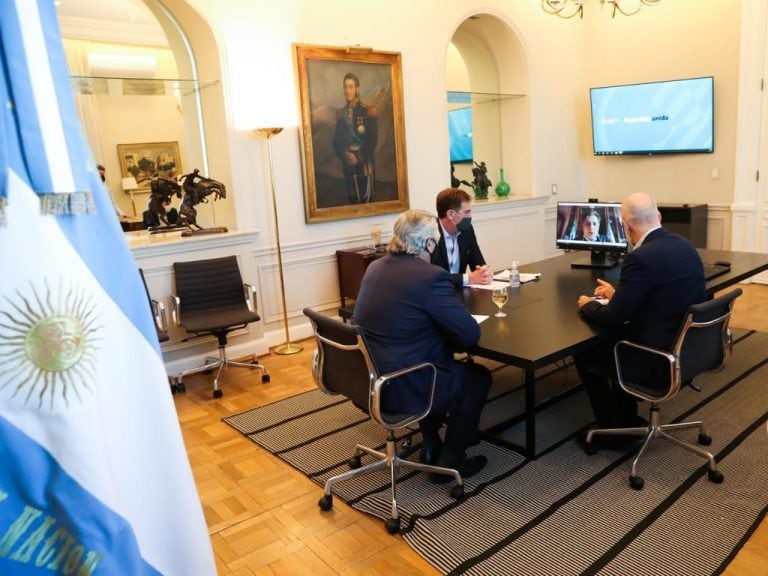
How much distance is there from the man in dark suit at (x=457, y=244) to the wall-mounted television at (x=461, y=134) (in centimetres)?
384

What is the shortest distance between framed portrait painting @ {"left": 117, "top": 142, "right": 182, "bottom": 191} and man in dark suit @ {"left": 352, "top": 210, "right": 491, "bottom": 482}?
4949mm

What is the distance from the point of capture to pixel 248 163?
194 inches

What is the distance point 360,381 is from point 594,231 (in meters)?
2.32

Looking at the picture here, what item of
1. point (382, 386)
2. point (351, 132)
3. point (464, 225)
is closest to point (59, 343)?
point (382, 386)

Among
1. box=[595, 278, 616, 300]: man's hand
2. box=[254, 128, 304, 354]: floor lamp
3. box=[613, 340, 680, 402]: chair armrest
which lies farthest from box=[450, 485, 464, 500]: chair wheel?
box=[254, 128, 304, 354]: floor lamp

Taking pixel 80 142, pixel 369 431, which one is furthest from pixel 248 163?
pixel 80 142

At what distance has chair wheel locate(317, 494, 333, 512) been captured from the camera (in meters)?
2.71

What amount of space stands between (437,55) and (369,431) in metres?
3.95

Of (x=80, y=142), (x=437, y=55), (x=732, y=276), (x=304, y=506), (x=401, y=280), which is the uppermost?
(x=437, y=55)

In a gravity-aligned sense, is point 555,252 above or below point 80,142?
below

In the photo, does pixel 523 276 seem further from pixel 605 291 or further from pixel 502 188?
pixel 502 188

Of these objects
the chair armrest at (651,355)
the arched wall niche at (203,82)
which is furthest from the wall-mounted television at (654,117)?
the chair armrest at (651,355)

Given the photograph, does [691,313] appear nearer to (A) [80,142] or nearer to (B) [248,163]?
(A) [80,142]

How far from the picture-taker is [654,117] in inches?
264
